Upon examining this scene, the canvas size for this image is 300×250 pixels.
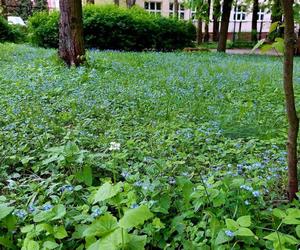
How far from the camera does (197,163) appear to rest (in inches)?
88.2

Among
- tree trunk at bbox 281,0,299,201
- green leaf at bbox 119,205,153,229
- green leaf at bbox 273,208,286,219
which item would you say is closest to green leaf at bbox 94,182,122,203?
green leaf at bbox 119,205,153,229

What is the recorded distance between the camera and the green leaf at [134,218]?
1.21 metres

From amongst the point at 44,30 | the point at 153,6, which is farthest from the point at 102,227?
the point at 153,6

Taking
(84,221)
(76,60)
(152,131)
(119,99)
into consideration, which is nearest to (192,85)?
(119,99)

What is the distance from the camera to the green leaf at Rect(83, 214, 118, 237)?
4.15ft

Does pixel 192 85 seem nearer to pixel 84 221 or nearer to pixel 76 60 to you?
pixel 76 60

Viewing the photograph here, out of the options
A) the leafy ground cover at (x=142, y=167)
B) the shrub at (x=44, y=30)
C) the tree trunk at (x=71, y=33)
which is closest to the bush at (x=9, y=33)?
the shrub at (x=44, y=30)

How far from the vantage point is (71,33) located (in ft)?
21.8

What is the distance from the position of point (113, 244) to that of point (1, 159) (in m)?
1.35

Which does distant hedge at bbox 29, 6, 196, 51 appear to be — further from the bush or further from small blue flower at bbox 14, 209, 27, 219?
small blue flower at bbox 14, 209, 27, 219

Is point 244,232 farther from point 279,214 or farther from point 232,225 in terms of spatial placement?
point 279,214

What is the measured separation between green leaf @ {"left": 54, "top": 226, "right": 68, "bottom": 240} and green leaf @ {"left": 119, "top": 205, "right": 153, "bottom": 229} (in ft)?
0.95

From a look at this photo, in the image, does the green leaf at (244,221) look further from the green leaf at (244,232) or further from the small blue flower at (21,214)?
the small blue flower at (21,214)

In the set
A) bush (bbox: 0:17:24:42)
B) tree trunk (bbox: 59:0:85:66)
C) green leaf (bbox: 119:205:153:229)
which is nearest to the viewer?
green leaf (bbox: 119:205:153:229)
